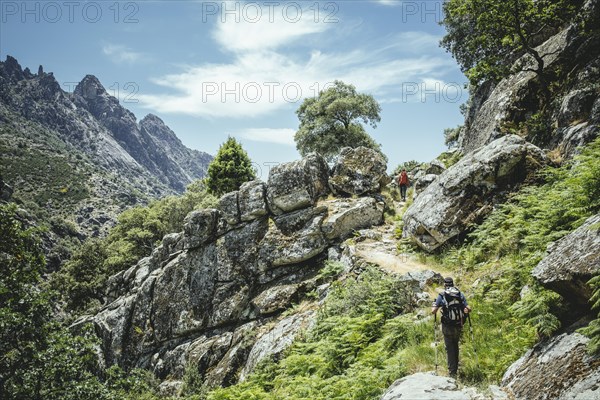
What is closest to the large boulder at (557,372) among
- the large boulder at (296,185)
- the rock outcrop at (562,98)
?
the rock outcrop at (562,98)

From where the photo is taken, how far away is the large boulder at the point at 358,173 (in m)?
23.7

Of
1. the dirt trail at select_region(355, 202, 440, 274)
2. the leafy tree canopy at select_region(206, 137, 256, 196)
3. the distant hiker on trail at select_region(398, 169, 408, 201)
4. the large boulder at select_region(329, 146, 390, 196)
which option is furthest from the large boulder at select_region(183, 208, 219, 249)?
the leafy tree canopy at select_region(206, 137, 256, 196)

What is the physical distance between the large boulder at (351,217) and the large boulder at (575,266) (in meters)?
14.6

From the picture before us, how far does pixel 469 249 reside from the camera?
14.3 m

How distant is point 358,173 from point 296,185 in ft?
15.6

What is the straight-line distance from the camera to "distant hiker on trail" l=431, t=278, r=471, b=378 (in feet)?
24.2

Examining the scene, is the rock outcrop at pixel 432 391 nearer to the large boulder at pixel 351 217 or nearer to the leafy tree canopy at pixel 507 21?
the large boulder at pixel 351 217

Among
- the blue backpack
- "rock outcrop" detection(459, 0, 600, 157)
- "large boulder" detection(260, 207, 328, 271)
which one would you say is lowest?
the blue backpack

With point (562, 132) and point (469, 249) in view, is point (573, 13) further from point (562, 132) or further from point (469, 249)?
point (469, 249)

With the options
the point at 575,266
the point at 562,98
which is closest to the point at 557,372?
the point at 575,266

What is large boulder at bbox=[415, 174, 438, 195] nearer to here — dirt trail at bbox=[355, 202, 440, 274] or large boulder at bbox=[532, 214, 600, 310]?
dirt trail at bbox=[355, 202, 440, 274]

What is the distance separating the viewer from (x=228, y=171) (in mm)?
42906

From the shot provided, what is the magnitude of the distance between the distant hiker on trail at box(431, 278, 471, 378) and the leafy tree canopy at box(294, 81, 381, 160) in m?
36.2

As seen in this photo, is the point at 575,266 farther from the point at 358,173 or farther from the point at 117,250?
the point at 117,250
